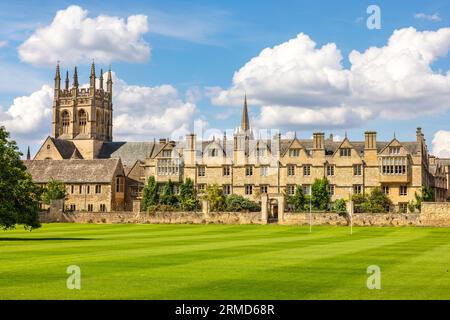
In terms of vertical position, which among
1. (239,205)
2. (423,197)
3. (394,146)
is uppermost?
(394,146)

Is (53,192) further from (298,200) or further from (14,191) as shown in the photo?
(14,191)

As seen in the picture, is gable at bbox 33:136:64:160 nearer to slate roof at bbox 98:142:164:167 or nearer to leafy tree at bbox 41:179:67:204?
slate roof at bbox 98:142:164:167

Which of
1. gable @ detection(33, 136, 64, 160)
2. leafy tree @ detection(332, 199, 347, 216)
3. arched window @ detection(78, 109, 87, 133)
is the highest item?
arched window @ detection(78, 109, 87, 133)

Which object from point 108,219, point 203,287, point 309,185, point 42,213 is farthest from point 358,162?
point 203,287

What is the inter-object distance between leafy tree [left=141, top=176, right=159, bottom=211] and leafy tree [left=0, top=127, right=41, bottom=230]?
43.2m

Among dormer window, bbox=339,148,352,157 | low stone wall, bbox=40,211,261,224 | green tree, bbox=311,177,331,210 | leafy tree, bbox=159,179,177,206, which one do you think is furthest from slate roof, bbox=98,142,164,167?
dormer window, bbox=339,148,352,157

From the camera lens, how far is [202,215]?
7600 centimetres

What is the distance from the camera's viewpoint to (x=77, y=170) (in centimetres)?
9631

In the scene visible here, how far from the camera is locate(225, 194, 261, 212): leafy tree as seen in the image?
Answer: 81.9 m

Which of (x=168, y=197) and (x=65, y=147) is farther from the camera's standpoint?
(x=65, y=147)

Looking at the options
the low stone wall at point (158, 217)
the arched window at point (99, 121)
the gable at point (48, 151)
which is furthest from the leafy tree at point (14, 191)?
the arched window at point (99, 121)

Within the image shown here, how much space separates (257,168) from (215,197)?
8.08m

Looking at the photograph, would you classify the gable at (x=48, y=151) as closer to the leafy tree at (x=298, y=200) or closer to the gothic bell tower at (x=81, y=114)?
the gothic bell tower at (x=81, y=114)

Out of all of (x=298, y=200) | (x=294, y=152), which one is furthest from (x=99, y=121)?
(x=298, y=200)
